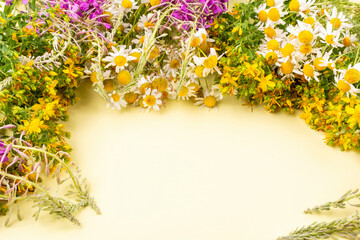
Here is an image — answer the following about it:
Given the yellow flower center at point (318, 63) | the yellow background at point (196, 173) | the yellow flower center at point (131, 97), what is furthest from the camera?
the yellow flower center at point (131, 97)

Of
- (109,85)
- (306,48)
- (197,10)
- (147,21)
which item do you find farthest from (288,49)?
(109,85)

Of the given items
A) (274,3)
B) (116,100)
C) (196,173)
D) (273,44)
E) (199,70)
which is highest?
(274,3)

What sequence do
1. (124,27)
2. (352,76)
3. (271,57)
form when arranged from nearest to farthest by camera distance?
(352,76)
(271,57)
(124,27)

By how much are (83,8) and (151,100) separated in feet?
0.95

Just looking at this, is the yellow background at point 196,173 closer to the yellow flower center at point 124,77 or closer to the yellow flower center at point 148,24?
the yellow flower center at point 124,77

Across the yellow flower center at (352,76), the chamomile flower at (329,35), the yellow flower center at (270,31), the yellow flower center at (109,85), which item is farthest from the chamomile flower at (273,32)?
the yellow flower center at (109,85)

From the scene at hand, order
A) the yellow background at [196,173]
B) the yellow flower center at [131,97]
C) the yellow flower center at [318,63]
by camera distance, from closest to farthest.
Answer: the yellow background at [196,173], the yellow flower center at [318,63], the yellow flower center at [131,97]

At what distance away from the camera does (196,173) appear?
3.39 ft

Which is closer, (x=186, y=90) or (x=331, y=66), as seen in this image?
(x=331, y=66)

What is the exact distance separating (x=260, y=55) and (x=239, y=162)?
0.27 metres

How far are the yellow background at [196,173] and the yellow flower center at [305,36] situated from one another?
22 centimetres

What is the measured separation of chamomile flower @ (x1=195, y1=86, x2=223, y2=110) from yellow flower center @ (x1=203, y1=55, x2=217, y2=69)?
3.4 inches

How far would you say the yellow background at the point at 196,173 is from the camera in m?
0.93

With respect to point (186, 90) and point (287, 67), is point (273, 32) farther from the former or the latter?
point (186, 90)
